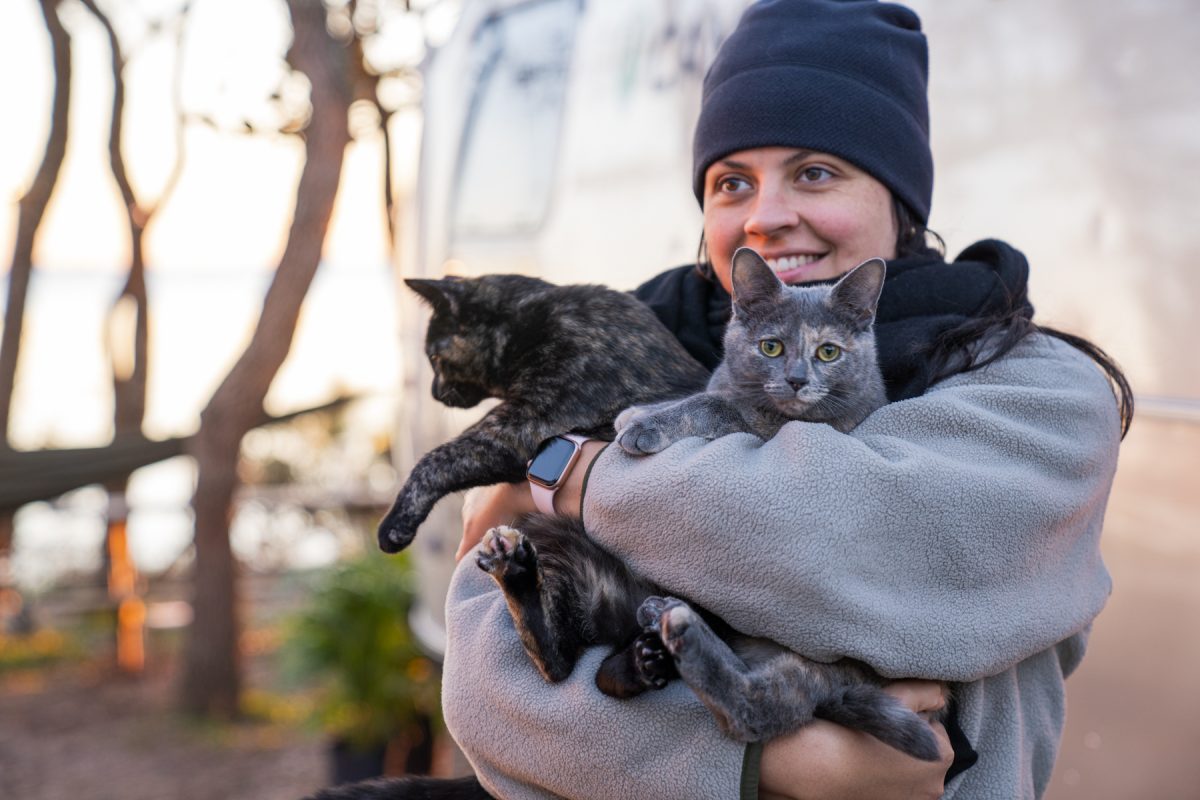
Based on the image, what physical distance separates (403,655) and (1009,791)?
4709 mm

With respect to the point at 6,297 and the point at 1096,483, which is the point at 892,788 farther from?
the point at 6,297

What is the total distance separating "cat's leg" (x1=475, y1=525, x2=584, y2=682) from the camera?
1.72m

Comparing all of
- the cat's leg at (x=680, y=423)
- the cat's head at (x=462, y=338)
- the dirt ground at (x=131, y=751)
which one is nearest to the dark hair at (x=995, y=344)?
the cat's leg at (x=680, y=423)

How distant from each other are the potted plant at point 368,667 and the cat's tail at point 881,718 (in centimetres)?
458

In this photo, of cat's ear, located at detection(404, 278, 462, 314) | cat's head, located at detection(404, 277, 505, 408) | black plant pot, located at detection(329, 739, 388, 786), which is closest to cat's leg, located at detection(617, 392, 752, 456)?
cat's head, located at detection(404, 277, 505, 408)

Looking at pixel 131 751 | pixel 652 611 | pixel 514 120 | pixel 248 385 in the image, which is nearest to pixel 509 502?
pixel 652 611

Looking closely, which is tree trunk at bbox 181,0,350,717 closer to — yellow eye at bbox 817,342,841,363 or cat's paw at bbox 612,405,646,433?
cat's paw at bbox 612,405,646,433

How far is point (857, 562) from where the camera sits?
5.03 feet

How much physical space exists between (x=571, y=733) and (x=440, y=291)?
1.27 meters

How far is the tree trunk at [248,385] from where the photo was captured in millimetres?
6465

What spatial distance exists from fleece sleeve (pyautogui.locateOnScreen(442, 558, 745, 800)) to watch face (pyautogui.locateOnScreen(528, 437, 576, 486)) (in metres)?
0.25

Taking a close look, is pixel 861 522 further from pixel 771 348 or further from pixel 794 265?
pixel 794 265

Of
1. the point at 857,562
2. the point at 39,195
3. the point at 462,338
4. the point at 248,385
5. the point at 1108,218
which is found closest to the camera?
the point at 857,562

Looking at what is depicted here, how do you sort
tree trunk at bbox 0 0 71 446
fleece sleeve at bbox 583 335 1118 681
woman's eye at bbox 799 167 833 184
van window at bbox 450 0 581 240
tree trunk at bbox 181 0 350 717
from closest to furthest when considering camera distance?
fleece sleeve at bbox 583 335 1118 681 → woman's eye at bbox 799 167 833 184 → van window at bbox 450 0 581 240 → tree trunk at bbox 181 0 350 717 → tree trunk at bbox 0 0 71 446
